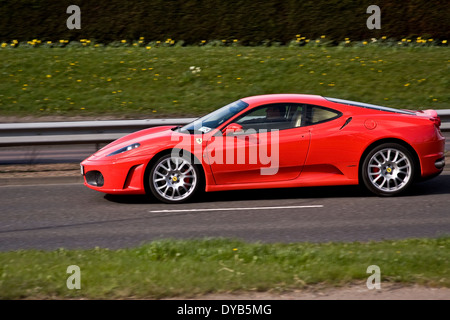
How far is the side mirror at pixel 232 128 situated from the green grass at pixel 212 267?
2.34 meters

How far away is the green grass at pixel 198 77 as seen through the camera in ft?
48.7

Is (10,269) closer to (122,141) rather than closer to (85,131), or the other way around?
(122,141)

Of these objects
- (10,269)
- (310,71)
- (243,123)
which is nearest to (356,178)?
(243,123)

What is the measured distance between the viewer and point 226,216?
806 cm

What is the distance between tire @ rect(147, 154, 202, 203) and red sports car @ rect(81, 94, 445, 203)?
1cm

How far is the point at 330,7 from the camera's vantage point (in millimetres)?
18781

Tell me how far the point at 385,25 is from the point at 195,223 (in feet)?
40.7

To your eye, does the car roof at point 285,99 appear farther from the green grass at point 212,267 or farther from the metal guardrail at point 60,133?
the green grass at point 212,267

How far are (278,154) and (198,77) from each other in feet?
25.7

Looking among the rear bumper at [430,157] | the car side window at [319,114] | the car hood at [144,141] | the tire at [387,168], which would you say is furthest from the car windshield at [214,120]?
the rear bumper at [430,157]
